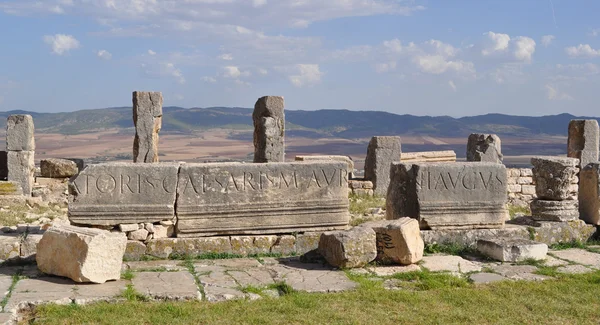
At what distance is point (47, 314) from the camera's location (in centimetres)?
568

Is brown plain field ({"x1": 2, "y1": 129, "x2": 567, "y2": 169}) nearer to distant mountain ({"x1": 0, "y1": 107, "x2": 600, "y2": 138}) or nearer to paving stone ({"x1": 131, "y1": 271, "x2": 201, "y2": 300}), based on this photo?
distant mountain ({"x1": 0, "y1": 107, "x2": 600, "y2": 138})

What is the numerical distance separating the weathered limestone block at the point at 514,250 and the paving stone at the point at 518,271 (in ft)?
0.66

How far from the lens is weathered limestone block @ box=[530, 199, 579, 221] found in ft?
32.2

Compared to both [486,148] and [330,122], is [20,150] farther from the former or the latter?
[330,122]

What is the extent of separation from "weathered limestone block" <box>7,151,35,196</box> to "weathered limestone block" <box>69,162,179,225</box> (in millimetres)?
10670

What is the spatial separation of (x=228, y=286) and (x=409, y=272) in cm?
207

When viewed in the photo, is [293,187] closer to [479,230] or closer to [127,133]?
[479,230]

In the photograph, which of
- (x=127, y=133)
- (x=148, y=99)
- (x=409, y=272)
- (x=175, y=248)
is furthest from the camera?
(x=127, y=133)

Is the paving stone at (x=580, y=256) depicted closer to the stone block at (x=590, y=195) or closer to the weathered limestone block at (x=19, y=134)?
the stone block at (x=590, y=195)

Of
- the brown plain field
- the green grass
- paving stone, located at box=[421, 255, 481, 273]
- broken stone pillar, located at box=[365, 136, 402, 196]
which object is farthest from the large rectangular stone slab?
the brown plain field

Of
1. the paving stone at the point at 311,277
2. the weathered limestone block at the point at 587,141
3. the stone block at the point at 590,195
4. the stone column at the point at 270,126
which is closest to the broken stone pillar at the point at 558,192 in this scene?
the stone block at the point at 590,195

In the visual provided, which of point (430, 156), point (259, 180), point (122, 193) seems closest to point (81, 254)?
point (122, 193)

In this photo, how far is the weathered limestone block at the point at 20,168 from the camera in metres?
17.8

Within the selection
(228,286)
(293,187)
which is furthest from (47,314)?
(293,187)
